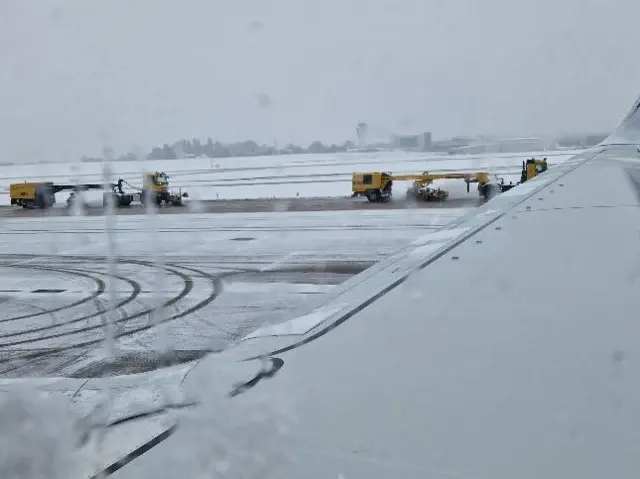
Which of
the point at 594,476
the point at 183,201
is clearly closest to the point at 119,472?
the point at 594,476

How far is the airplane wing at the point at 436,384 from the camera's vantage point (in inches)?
37.6

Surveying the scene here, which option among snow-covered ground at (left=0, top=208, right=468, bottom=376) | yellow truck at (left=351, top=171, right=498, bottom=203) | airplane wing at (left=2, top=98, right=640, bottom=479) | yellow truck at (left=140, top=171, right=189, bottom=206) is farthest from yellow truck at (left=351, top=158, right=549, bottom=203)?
airplane wing at (left=2, top=98, right=640, bottom=479)

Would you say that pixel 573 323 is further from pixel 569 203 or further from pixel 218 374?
pixel 569 203

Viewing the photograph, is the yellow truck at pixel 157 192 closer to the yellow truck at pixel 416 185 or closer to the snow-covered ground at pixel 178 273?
the snow-covered ground at pixel 178 273

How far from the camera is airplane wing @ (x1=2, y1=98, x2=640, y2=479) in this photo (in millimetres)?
955

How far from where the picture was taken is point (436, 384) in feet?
4.17

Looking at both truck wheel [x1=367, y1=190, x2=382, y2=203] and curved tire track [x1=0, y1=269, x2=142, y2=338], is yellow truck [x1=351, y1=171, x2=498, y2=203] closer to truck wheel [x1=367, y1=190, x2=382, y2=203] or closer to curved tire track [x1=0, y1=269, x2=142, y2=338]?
truck wheel [x1=367, y1=190, x2=382, y2=203]

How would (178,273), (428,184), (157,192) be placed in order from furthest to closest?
(157,192) → (428,184) → (178,273)

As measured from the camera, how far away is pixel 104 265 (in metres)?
9.93

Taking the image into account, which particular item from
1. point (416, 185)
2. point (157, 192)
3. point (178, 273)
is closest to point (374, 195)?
point (416, 185)

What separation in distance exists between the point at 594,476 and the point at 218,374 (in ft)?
2.56

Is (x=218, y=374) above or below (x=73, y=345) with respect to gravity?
above

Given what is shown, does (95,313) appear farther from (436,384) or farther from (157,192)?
(157,192)

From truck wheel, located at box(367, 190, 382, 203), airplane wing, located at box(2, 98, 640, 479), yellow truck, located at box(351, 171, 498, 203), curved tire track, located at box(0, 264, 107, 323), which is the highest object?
airplane wing, located at box(2, 98, 640, 479)
